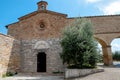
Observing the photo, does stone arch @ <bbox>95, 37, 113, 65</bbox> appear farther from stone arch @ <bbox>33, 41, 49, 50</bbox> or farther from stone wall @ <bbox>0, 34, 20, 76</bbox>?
stone wall @ <bbox>0, 34, 20, 76</bbox>

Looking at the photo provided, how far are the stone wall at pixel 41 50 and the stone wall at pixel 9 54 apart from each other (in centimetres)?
78

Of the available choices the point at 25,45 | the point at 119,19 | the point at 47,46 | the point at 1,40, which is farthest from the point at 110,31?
the point at 1,40

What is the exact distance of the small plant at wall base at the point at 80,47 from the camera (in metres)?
11.8

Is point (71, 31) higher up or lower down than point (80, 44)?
higher up

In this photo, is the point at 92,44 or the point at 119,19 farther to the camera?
the point at 119,19

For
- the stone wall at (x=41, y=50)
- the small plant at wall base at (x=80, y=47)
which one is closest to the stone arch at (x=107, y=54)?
the small plant at wall base at (x=80, y=47)

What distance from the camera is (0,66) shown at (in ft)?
41.9

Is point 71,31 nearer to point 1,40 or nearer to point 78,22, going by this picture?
point 78,22

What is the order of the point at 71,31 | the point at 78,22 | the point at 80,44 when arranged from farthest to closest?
the point at 78,22
the point at 71,31
the point at 80,44

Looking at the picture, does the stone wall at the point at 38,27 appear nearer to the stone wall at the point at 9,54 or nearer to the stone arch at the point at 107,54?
the stone wall at the point at 9,54

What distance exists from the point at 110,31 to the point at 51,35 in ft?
21.0

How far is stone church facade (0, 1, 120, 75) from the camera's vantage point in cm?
1532

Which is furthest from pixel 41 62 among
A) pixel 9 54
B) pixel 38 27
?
pixel 38 27

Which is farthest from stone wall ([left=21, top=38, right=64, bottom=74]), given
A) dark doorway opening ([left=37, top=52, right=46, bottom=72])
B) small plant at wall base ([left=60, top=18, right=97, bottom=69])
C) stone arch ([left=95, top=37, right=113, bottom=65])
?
stone arch ([left=95, top=37, right=113, bottom=65])
